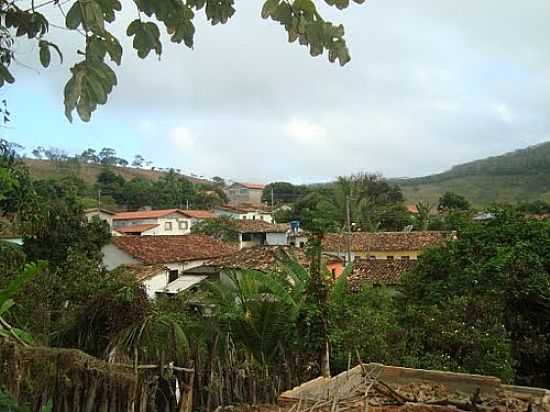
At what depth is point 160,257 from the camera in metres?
20.7

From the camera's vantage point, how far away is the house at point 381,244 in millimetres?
26031

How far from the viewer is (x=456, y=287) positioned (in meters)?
9.05

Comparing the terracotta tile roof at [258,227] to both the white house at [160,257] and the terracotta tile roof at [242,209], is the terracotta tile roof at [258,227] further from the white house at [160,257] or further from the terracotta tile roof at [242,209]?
the terracotta tile roof at [242,209]

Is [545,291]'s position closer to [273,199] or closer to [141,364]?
[141,364]

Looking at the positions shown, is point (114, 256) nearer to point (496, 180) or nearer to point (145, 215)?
point (145, 215)

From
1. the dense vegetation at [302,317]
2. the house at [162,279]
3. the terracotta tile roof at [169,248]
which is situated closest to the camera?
the dense vegetation at [302,317]

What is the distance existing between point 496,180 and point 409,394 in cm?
5111

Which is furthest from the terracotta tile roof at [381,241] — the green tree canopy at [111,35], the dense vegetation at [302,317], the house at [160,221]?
the green tree canopy at [111,35]

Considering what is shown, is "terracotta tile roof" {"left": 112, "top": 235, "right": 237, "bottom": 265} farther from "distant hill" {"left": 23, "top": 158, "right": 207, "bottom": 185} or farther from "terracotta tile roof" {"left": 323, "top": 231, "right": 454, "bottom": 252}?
"distant hill" {"left": 23, "top": 158, "right": 207, "bottom": 185}

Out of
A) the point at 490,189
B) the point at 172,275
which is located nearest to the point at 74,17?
the point at 172,275

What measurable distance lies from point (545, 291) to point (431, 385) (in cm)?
435

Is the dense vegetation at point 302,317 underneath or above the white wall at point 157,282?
above

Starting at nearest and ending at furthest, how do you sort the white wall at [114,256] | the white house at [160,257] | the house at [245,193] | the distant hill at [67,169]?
the white house at [160,257], the white wall at [114,256], the distant hill at [67,169], the house at [245,193]

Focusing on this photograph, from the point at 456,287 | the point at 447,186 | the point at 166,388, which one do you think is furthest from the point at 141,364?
→ the point at 447,186
